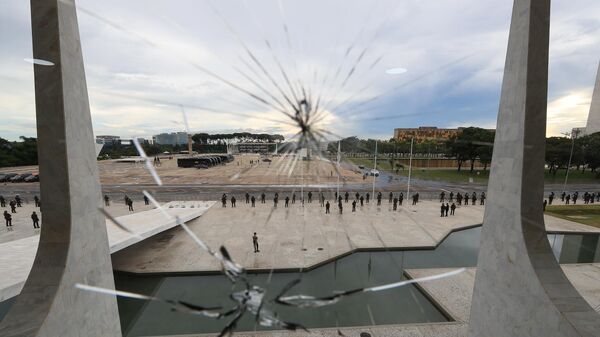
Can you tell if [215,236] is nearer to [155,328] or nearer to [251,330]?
[155,328]

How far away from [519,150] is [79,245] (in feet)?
43.1

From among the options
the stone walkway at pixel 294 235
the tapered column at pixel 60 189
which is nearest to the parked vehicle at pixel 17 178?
the stone walkway at pixel 294 235

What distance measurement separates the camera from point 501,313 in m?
7.50

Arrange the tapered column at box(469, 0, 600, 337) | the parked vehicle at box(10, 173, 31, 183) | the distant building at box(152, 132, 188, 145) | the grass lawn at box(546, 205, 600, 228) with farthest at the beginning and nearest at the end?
the parked vehicle at box(10, 173, 31, 183) < the grass lawn at box(546, 205, 600, 228) < the distant building at box(152, 132, 188, 145) < the tapered column at box(469, 0, 600, 337)

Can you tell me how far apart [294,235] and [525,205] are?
14285 millimetres

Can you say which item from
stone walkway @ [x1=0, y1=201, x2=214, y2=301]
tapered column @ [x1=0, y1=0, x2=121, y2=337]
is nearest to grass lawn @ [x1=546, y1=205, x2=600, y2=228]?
tapered column @ [x1=0, y1=0, x2=121, y2=337]

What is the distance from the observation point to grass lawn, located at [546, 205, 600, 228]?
76.1 ft

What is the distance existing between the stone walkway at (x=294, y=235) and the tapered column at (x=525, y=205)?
9.29m

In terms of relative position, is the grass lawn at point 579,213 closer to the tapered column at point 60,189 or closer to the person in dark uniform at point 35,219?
the tapered column at point 60,189

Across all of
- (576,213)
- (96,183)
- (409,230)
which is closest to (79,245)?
(96,183)

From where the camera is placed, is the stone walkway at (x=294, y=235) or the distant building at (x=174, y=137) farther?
the stone walkway at (x=294, y=235)

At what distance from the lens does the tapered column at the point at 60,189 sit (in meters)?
6.30

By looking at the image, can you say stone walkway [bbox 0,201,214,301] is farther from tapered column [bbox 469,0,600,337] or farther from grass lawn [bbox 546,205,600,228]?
grass lawn [bbox 546,205,600,228]

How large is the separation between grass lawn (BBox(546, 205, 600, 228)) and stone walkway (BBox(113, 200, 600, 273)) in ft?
5.89
